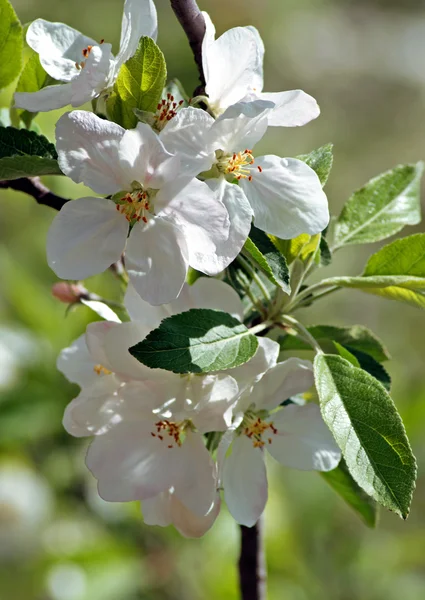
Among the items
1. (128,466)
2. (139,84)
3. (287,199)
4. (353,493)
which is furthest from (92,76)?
(353,493)

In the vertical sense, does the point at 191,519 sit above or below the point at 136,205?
below

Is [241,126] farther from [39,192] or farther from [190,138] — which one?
[39,192]

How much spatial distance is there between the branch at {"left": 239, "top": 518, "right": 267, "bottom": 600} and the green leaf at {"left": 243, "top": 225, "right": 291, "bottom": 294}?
253mm

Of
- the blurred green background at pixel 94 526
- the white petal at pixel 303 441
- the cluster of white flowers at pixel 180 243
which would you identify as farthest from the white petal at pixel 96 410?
the blurred green background at pixel 94 526

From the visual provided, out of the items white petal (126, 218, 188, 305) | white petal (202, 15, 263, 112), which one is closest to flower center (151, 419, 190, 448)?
white petal (126, 218, 188, 305)

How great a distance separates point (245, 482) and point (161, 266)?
0.17m

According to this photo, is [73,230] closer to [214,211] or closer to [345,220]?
[214,211]

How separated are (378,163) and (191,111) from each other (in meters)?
3.64

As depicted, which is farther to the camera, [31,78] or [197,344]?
[31,78]

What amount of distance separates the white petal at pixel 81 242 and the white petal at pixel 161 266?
0.7 inches

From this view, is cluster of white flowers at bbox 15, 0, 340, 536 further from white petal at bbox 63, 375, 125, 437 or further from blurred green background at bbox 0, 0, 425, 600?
blurred green background at bbox 0, 0, 425, 600

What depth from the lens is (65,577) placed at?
119 centimetres

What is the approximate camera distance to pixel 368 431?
444 millimetres

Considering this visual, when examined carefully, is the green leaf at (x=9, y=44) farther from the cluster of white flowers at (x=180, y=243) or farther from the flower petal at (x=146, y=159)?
the flower petal at (x=146, y=159)
